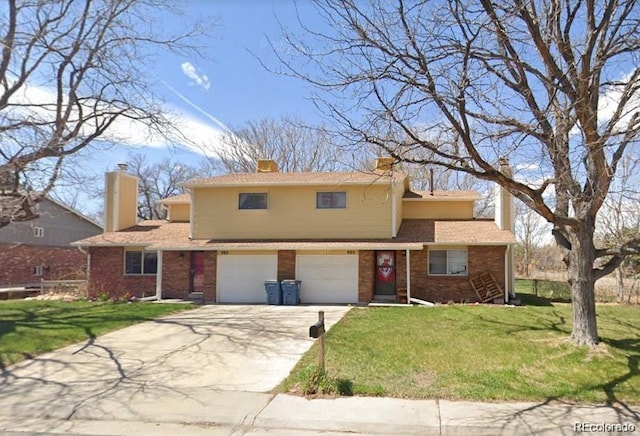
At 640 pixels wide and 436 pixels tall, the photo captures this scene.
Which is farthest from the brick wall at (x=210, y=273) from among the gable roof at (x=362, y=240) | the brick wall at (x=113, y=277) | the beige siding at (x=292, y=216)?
the brick wall at (x=113, y=277)

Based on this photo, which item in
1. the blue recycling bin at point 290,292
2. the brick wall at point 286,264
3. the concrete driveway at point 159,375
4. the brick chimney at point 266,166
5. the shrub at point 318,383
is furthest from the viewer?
the brick chimney at point 266,166

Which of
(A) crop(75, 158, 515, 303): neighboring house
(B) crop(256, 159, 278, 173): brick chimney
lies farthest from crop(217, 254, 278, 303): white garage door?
(B) crop(256, 159, 278, 173): brick chimney

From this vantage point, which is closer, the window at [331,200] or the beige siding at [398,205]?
the beige siding at [398,205]

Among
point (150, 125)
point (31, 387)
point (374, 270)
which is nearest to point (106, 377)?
point (31, 387)

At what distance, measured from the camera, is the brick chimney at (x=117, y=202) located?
22609mm

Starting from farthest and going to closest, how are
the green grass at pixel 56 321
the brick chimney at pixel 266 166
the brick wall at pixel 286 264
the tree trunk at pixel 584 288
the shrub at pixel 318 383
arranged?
the brick chimney at pixel 266 166 → the brick wall at pixel 286 264 → the green grass at pixel 56 321 → the tree trunk at pixel 584 288 → the shrub at pixel 318 383

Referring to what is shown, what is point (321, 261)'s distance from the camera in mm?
18672

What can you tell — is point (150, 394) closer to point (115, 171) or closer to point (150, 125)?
point (150, 125)

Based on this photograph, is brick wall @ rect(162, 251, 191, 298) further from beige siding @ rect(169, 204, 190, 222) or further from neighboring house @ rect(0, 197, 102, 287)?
neighboring house @ rect(0, 197, 102, 287)

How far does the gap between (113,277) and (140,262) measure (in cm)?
129

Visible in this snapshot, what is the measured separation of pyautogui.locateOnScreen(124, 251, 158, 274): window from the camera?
2078 cm

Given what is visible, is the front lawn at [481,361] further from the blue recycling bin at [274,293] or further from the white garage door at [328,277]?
the blue recycling bin at [274,293]

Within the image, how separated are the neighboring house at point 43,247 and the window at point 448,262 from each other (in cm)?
2008

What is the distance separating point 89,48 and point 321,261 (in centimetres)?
1139
